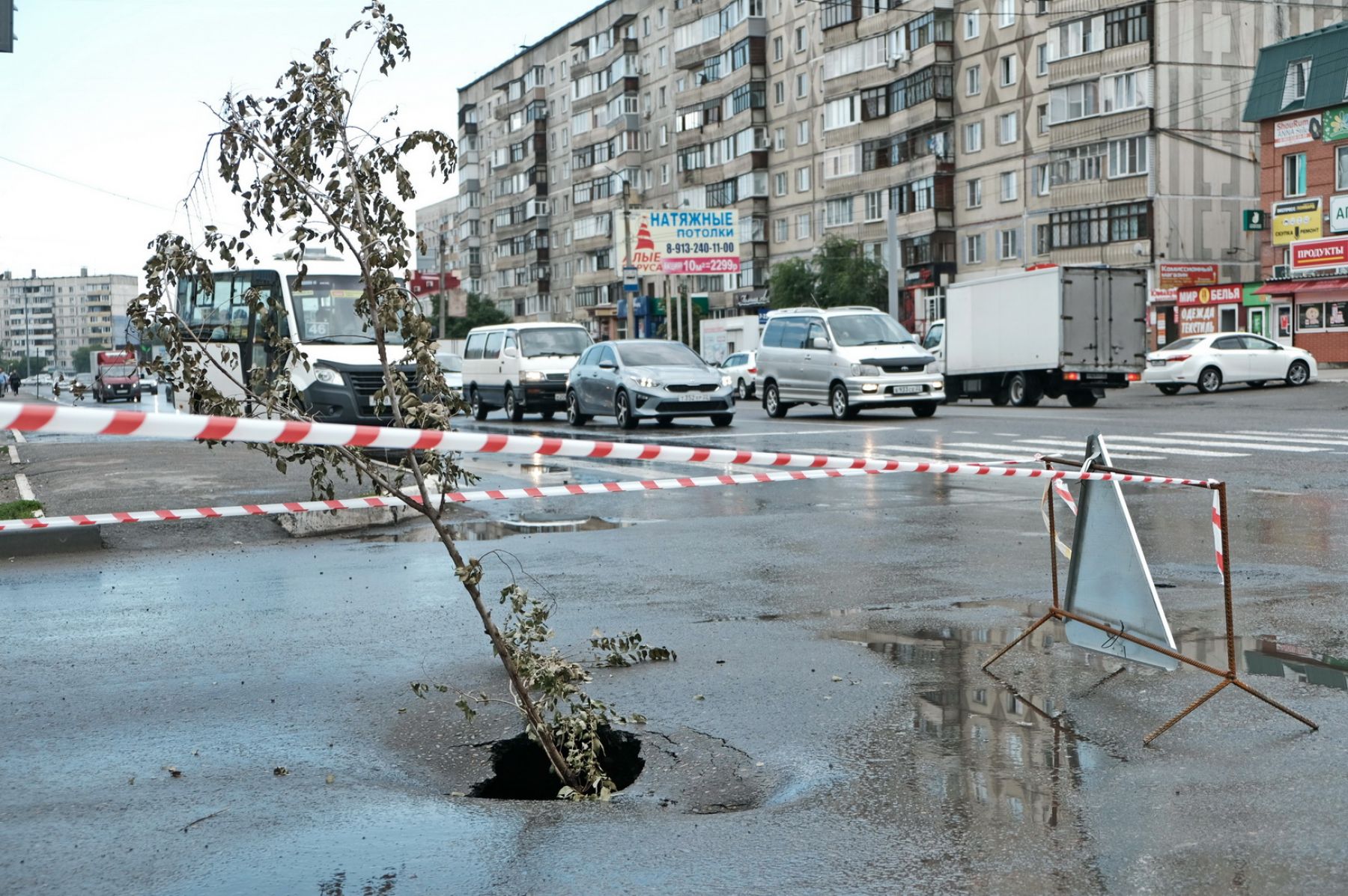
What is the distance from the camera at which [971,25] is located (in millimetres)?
62812

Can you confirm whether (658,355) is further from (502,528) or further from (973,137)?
(973,137)

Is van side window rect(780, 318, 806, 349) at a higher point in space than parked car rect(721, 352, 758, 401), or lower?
higher

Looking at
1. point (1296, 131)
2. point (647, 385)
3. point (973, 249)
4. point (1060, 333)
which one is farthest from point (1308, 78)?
point (647, 385)

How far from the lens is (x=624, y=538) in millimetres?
11484

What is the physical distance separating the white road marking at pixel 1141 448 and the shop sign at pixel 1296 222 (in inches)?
1222

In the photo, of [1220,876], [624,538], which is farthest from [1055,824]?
[624,538]

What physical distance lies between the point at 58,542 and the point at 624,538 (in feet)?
13.7

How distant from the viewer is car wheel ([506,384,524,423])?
29703 mm

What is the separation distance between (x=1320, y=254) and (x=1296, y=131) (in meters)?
4.69

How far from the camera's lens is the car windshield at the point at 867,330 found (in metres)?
28.2

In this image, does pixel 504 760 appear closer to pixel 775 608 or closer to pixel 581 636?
pixel 581 636

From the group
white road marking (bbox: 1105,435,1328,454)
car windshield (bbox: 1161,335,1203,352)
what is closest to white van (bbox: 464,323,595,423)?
white road marking (bbox: 1105,435,1328,454)

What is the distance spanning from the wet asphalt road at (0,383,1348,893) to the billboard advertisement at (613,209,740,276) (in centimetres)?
4777

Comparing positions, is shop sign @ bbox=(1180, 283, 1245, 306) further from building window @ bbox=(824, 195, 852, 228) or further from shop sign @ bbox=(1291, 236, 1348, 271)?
building window @ bbox=(824, 195, 852, 228)
